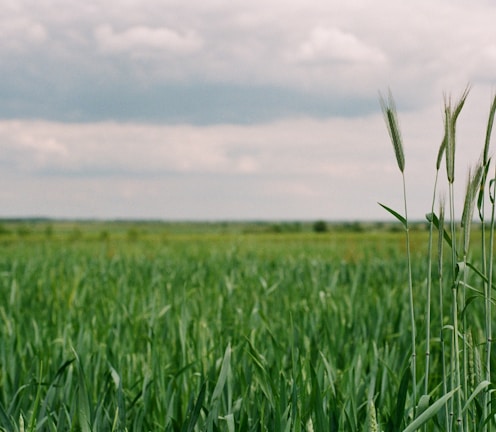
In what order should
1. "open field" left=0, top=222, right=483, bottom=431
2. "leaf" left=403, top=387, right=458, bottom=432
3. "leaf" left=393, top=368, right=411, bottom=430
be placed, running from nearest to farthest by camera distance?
"leaf" left=403, top=387, right=458, bottom=432
"leaf" left=393, top=368, right=411, bottom=430
"open field" left=0, top=222, right=483, bottom=431

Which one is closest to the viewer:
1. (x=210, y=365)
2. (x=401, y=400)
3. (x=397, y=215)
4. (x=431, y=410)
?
(x=431, y=410)

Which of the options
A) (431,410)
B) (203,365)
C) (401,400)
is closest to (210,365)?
(203,365)

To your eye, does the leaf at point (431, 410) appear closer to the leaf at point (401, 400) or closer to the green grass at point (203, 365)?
the green grass at point (203, 365)

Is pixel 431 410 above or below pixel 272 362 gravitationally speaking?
above

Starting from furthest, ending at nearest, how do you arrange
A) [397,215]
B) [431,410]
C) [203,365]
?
1. [203,365]
2. [397,215]
3. [431,410]

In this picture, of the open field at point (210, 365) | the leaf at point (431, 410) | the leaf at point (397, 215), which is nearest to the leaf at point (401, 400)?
the open field at point (210, 365)

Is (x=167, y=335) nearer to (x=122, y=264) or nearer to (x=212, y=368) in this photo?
(x=212, y=368)

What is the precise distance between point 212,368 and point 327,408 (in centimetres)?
56

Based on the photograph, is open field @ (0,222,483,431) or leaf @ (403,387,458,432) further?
open field @ (0,222,483,431)

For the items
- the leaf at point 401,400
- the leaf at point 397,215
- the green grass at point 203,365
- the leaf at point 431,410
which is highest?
the leaf at point 397,215

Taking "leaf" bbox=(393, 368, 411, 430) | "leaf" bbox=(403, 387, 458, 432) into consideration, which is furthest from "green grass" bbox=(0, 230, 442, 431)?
"leaf" bbox=(403, 387, 458, 432)

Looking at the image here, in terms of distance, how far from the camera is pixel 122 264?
30.1ft

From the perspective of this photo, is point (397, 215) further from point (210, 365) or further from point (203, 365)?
point (210, 365)

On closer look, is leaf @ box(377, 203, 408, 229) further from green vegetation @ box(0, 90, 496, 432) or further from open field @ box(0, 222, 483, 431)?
open field @ box(0, 222, 483, 431)
